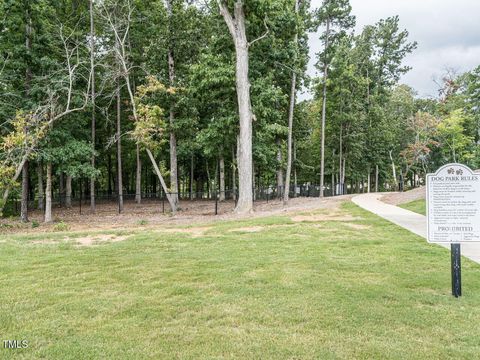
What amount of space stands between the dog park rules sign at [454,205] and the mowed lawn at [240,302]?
72 centimetres

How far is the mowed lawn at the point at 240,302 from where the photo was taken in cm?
312

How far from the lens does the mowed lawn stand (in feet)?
10.2

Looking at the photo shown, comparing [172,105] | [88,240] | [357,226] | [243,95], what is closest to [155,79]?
[172,105]

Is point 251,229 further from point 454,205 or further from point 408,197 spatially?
point 408,197

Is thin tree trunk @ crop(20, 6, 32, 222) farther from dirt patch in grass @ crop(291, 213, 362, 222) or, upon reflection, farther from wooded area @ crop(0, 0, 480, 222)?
dirt patch in grass @ crop(291, 213, 362, 222)

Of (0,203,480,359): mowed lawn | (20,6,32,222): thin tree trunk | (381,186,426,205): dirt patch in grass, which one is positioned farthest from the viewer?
(381,186,426,205): dirt patch in grass

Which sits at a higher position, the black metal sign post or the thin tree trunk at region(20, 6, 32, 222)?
the thin tree trunk at region(20, 6, 32, 222)

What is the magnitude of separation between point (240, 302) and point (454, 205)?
2.69 m

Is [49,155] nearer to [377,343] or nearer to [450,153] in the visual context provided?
[377,343]

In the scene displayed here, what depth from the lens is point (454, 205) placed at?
4.38m

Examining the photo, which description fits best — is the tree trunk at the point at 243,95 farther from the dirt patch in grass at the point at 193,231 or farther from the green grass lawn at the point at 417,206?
the green grass lawn at the point at 417,206

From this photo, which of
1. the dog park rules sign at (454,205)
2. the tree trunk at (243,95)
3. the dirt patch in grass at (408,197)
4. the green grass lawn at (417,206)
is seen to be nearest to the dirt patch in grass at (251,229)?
the tree trunk at (243,95)

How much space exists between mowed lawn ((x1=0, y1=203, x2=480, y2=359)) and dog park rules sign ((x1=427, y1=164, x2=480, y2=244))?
72cm

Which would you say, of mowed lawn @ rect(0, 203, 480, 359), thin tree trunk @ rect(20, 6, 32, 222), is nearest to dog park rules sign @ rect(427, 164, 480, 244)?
mowed lawn @ rect(0, 203, 480, 359)
